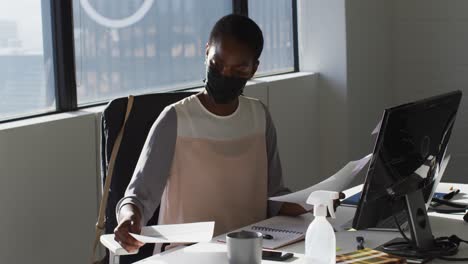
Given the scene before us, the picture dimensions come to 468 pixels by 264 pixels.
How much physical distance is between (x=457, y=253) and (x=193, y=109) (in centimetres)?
89

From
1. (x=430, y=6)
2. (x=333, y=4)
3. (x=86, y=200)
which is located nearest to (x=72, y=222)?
(x=86, y=200)

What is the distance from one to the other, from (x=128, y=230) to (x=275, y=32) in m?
3.18

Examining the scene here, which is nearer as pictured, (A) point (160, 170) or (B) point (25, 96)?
(A) point (160, 170)

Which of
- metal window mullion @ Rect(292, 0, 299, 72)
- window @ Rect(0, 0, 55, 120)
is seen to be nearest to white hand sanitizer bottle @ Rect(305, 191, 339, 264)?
window @ Rect(0, 0, 55, 120)

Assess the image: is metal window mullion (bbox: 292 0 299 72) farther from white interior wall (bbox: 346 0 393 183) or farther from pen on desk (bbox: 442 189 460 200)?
pen on desk (bbox: 442 189 460 200)

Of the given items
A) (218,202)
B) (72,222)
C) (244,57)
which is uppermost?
(244,57)

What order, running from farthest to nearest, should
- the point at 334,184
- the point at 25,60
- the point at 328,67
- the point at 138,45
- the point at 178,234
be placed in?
1. the point at 328,67
2. the point at 138,45
3. the point at 25,60
4. the point at 334,184
5. the point at 178,234

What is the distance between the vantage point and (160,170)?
2395 mm

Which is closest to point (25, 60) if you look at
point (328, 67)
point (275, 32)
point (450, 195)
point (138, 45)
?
point (138, 45)

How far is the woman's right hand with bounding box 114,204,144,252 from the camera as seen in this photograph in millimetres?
2100

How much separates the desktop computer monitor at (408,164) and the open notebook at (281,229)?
248 millimetres

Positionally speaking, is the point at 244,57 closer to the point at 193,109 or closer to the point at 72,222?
the point at 193,109

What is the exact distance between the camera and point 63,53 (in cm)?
333

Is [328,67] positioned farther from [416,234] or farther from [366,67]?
[416,234]
